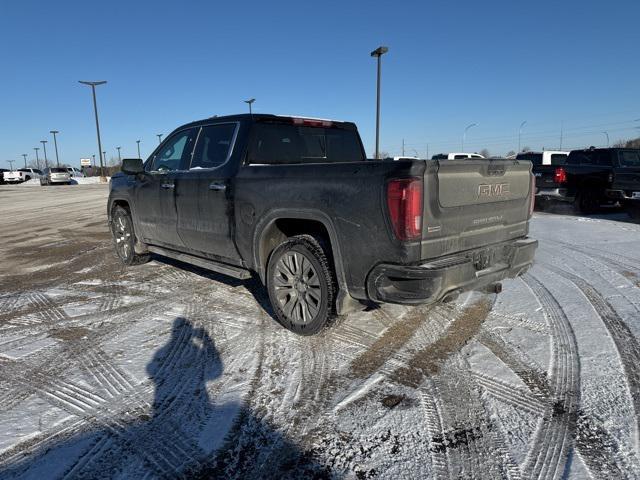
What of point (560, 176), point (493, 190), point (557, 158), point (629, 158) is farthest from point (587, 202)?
point (493, 190)

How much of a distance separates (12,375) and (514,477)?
3321mm

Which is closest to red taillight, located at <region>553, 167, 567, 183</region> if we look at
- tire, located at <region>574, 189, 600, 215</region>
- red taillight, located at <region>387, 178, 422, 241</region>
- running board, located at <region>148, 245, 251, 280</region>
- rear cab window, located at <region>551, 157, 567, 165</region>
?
tire, located at <region>574, 189, 600, 215</region>

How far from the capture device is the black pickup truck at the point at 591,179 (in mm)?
11078

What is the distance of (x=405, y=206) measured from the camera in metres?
2.85

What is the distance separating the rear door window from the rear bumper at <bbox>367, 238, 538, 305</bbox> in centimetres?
187

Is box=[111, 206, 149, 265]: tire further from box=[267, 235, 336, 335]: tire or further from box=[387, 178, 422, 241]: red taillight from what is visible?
box=[387, 178, 422, 241]: red taillight

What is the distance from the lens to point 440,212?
304 cm

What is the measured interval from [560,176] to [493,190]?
10092mm

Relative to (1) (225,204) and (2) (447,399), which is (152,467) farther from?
(1) (225,204)

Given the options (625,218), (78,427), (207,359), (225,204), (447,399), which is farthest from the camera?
(625,218)

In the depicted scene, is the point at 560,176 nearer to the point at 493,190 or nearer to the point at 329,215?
the point at 493,190

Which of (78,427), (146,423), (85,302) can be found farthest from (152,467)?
(85,302)

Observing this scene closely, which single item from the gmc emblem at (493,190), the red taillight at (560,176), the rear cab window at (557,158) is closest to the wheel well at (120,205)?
the gmc emblem at (493,190)

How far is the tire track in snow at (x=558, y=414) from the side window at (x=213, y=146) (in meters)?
3.40
